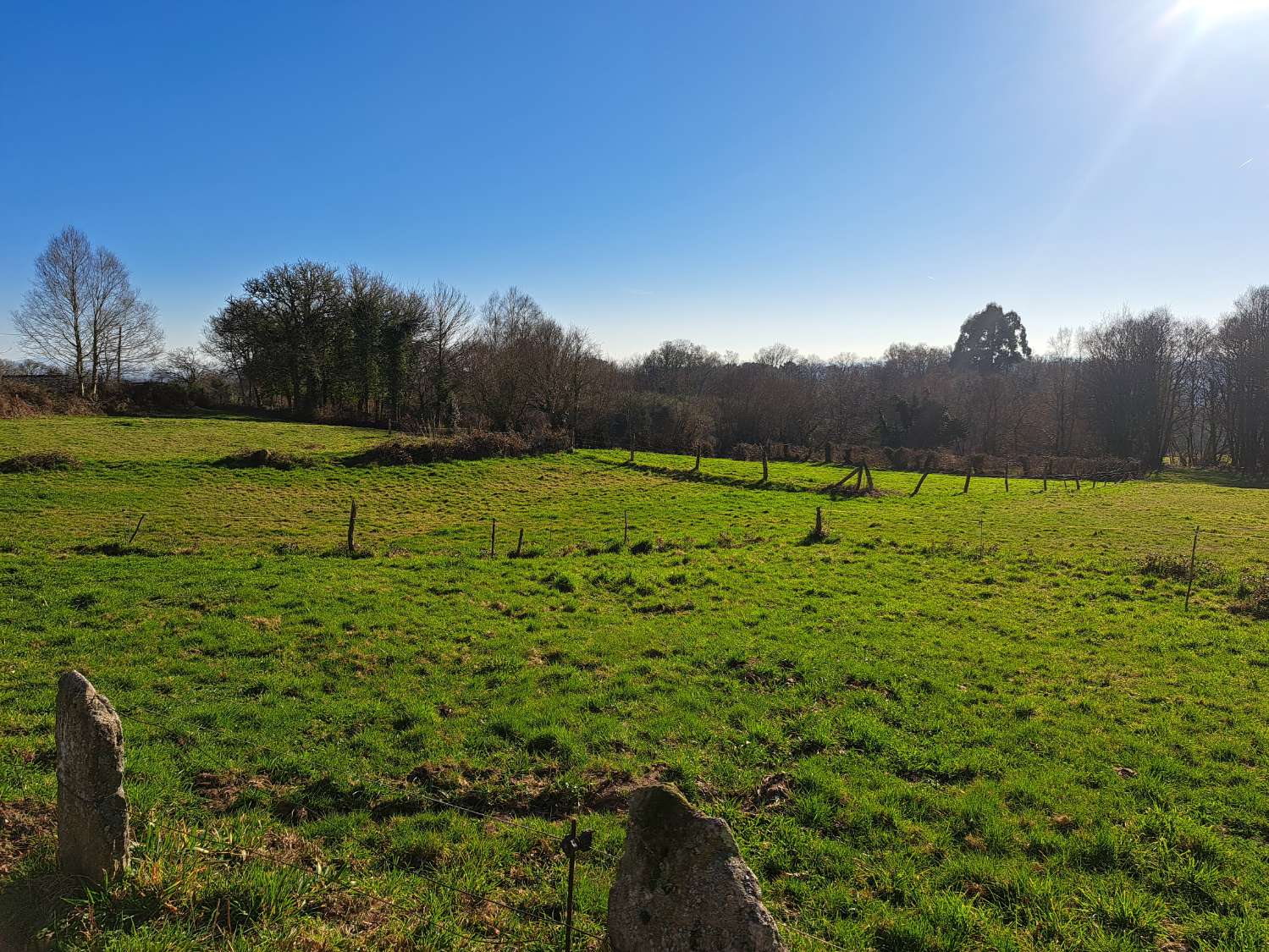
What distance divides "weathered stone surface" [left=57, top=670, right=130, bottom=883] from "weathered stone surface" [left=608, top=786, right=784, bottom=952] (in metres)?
3.71

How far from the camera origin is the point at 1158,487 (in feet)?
139

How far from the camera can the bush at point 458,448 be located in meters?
36.5

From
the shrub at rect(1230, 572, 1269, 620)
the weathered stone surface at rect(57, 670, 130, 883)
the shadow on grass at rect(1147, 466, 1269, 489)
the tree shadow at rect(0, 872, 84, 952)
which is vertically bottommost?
the tree shadow at rect(0, 872, 84, 952)

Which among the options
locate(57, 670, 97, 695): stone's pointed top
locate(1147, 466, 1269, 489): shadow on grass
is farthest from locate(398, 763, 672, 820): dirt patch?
locate(1147, 466, 1269, 489): shadow on grass

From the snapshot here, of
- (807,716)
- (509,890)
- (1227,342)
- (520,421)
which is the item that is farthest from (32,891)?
(1227,342)

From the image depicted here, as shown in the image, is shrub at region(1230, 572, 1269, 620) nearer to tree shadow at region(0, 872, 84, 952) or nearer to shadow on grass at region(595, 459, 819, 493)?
tree shadow at region(0, 872, 84, 952)

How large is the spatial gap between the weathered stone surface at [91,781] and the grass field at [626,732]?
25 centimetres

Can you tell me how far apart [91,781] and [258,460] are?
33491mm

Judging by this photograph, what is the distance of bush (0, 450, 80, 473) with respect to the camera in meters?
26.8

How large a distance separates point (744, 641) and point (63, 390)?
61.8 m

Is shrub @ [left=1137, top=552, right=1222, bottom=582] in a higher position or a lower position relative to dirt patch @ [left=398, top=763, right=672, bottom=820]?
higher

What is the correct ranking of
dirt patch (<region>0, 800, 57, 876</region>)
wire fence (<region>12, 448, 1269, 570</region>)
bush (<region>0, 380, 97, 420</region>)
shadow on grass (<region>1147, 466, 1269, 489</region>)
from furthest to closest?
shadow on grass (<region>1147, 466, 1269, 489</region>) → bush (<region>0, 380, 97, 420</region>) → wire fence (<region>12, 448, 1269, 570</region>) → dirt patch (<region>0, 800, 57, 876</region>)

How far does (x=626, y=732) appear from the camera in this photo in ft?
26.7

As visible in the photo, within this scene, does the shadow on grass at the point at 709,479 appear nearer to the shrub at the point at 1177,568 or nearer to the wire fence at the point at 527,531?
the wire fence at the point at 527,531
